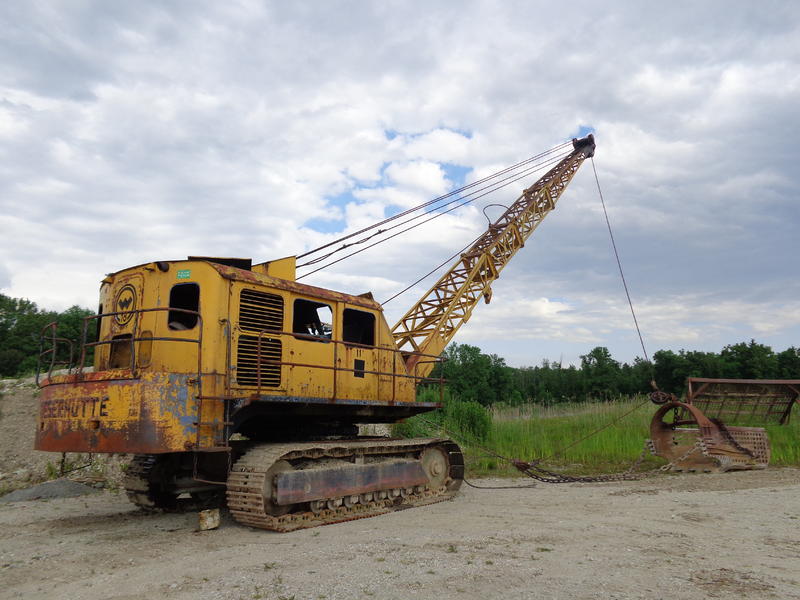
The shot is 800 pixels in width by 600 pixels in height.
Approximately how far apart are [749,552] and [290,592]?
4478 millimetres

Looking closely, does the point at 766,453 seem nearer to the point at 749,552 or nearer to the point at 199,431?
the point at 749,552

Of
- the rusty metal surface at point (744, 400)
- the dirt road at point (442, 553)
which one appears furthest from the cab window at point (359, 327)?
the rusty metal surface at point (744, 400)

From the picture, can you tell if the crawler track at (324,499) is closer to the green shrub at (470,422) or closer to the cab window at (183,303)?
the cab window at (183,303)

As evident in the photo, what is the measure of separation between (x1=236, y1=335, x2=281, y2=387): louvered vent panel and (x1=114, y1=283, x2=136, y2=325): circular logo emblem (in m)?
1.63

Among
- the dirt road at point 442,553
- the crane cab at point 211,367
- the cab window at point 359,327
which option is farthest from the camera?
the cab window at point 359,327

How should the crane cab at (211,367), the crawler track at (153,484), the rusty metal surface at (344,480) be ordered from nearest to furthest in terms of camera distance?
the crane cab at (211,367) < the rusty metal surface at (344,480) < the crawler track at (153,484)

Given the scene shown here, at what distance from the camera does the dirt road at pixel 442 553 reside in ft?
16.1

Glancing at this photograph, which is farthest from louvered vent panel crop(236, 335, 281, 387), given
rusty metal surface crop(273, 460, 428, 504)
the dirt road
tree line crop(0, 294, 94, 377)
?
tree line crop(0, 294, 94, 377)

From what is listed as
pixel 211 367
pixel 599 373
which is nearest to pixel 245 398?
pixel 211 367

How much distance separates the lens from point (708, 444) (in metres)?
12.6

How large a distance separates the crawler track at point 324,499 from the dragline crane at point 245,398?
0.08 ft

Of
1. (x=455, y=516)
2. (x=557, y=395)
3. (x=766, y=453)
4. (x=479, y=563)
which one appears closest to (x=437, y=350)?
(x=455, y=516)

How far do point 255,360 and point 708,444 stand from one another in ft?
32.1

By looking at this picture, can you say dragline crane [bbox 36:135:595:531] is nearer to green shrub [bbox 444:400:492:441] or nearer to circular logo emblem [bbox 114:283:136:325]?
circular logo emblem [bbox 114:283:136:325]
